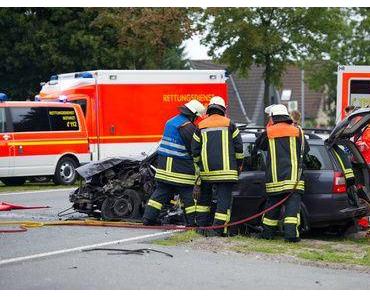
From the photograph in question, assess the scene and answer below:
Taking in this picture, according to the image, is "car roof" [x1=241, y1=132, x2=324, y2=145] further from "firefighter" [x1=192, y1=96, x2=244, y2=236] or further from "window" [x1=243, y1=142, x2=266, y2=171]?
"firefighter" [x1=192, y1=96, x2=244, y2=236]

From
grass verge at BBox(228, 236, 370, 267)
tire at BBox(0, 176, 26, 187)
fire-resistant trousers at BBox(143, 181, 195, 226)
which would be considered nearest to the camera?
grass verge at BBox(228, 236, 370, 267)

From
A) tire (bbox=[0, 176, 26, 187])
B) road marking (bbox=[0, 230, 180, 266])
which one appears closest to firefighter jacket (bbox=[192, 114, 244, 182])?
road marking (bbox=[0, 230, 180, 266])

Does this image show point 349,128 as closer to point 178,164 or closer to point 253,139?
point 253,139

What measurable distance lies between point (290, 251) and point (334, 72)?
35376 mm

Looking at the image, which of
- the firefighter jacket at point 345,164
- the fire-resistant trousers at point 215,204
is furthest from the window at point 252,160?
the firefighter jacket at point 345,164

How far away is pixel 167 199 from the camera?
9906 mm

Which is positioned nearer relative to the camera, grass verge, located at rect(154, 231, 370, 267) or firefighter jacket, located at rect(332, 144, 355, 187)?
grass verge, located at rect(154, 231, 370, 267)

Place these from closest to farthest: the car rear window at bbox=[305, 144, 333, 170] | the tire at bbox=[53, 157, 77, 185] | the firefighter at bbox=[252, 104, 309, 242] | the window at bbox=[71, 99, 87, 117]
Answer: the firefighter at bbox=[252, 104, 309, 242]
the car rear window at bbox=[305, 144, 333, 170]
the tire at bbox=[53, 157, 77, 185]
the window at bbox=[71, 99, 87, 117]

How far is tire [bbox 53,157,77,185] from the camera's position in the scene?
58.2ft

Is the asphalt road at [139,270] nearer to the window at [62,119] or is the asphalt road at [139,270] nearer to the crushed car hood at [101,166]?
the crushed car hood at [101,166]

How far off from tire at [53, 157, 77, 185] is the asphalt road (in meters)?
8.63

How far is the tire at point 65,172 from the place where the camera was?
1773 cm

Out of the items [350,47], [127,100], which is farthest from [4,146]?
[350,47]

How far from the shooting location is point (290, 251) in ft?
27.7
